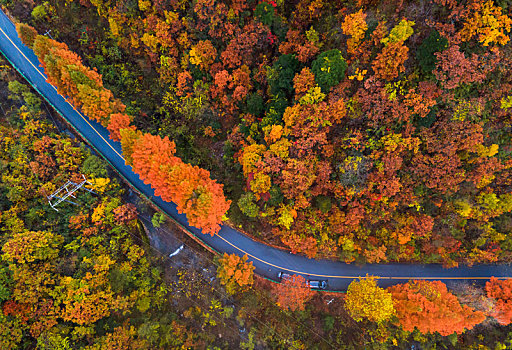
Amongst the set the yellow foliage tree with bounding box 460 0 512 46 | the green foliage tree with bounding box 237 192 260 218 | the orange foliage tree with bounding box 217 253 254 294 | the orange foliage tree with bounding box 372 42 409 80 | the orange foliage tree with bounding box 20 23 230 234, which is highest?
the yellow foliage tree with bounding box 460 0 512 46

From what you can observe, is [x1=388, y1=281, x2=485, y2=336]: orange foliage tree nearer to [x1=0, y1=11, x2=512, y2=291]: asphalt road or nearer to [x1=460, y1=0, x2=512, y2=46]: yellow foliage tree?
[x1=0, y1=11, x2=512, y2=291]: asphalt road

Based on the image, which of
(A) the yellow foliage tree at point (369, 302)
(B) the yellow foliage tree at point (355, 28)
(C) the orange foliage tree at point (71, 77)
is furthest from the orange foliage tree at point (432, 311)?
(C) the orange foliage tree at point (71, 77)

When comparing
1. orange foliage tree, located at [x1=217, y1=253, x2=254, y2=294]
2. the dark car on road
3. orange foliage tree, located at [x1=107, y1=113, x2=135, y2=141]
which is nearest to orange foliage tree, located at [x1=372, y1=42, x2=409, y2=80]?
orange foliage tree, located at [x1=217, y1=253, x2=254, y2=294]

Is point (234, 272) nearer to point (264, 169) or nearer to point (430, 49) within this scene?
point (264, 169)

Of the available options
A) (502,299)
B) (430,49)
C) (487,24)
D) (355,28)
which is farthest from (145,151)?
(502,299)

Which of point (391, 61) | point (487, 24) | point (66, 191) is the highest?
point (487, 24)

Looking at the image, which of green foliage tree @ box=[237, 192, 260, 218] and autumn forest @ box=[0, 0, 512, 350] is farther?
green foliage tree @ box=[237, 192, 260, 218]
